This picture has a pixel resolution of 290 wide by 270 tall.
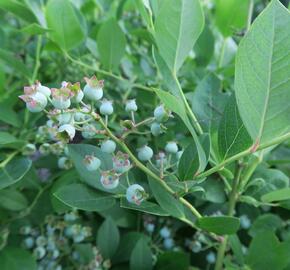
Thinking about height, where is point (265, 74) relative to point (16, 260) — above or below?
above

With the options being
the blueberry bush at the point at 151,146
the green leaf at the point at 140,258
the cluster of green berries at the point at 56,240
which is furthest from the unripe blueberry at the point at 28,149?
the green leaf at the point at 140,258

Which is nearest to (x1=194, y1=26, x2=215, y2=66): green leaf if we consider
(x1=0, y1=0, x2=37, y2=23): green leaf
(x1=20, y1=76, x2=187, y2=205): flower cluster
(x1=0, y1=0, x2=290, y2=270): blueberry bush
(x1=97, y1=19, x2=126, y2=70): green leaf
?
(x1=0, y1=0, x2=290, y2=270): blueberry bush

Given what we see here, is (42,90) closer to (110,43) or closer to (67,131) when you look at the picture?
(67,131)

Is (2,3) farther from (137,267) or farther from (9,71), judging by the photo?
(137,267)

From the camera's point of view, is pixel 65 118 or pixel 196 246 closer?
pixel 65 118

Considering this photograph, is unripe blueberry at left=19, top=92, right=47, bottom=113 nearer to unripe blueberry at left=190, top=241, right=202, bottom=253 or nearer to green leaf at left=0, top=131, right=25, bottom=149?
green leaf at left=0, top=131, right=25, bottom=149

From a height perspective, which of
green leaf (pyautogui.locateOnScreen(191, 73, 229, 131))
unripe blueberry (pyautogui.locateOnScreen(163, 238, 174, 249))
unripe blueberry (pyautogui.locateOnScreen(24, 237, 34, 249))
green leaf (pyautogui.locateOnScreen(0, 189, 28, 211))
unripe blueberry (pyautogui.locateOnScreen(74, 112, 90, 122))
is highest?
unripe blueberry (pyautogui.locateOnScreen(74, 112, 90, 122))

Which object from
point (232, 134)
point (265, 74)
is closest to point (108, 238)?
point (232, 134)

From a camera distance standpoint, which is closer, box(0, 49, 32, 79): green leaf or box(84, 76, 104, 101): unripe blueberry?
box(84, 76, 104, 101): unripe blueberry
